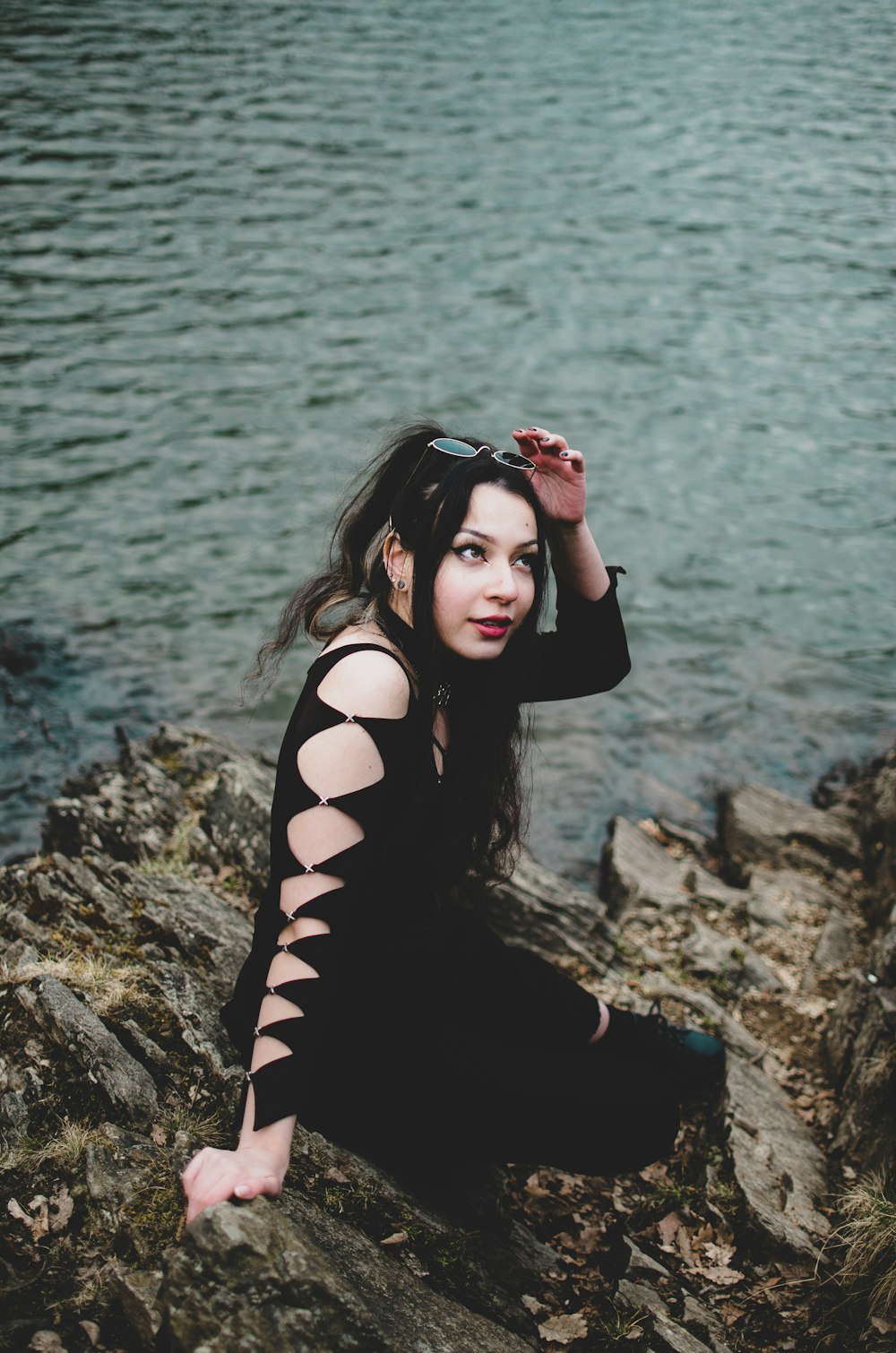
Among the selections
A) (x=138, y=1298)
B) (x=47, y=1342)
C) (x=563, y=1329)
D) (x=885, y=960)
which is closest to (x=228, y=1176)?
(x=138, y=1298)

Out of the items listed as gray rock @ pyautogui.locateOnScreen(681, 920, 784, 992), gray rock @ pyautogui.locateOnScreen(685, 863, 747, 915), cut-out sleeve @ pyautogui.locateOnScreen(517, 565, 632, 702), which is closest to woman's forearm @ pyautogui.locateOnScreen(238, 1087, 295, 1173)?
cut-out sleeve @ pyautogui.locateOnScreen(517, 565, 632, 702)

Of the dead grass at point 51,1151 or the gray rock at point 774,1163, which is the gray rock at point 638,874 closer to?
the gray rock at point 774,1163

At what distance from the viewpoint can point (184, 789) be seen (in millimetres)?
6629

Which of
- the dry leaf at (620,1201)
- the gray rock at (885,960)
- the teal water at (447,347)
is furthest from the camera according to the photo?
the teal water at (447,347)

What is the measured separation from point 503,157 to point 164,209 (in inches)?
311

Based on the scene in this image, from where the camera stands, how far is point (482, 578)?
3379 mm

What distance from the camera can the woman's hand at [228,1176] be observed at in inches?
102

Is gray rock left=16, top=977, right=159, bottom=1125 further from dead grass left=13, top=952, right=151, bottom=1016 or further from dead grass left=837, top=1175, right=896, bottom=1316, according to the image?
dead grass left=837, top=1175, right=896, bottom=1316

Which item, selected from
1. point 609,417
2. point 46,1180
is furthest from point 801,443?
point 46,1180

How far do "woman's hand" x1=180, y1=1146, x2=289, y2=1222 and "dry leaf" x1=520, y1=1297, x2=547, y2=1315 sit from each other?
1.48m

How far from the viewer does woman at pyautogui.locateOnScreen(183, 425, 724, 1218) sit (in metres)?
3.02

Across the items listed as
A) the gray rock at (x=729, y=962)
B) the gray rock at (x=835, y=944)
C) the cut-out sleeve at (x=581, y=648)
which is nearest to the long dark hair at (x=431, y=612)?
the cut-out sleeve at (x=581, y=648)

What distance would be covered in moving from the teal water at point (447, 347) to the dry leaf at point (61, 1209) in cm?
479

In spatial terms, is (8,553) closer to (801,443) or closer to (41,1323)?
(41,1323)
